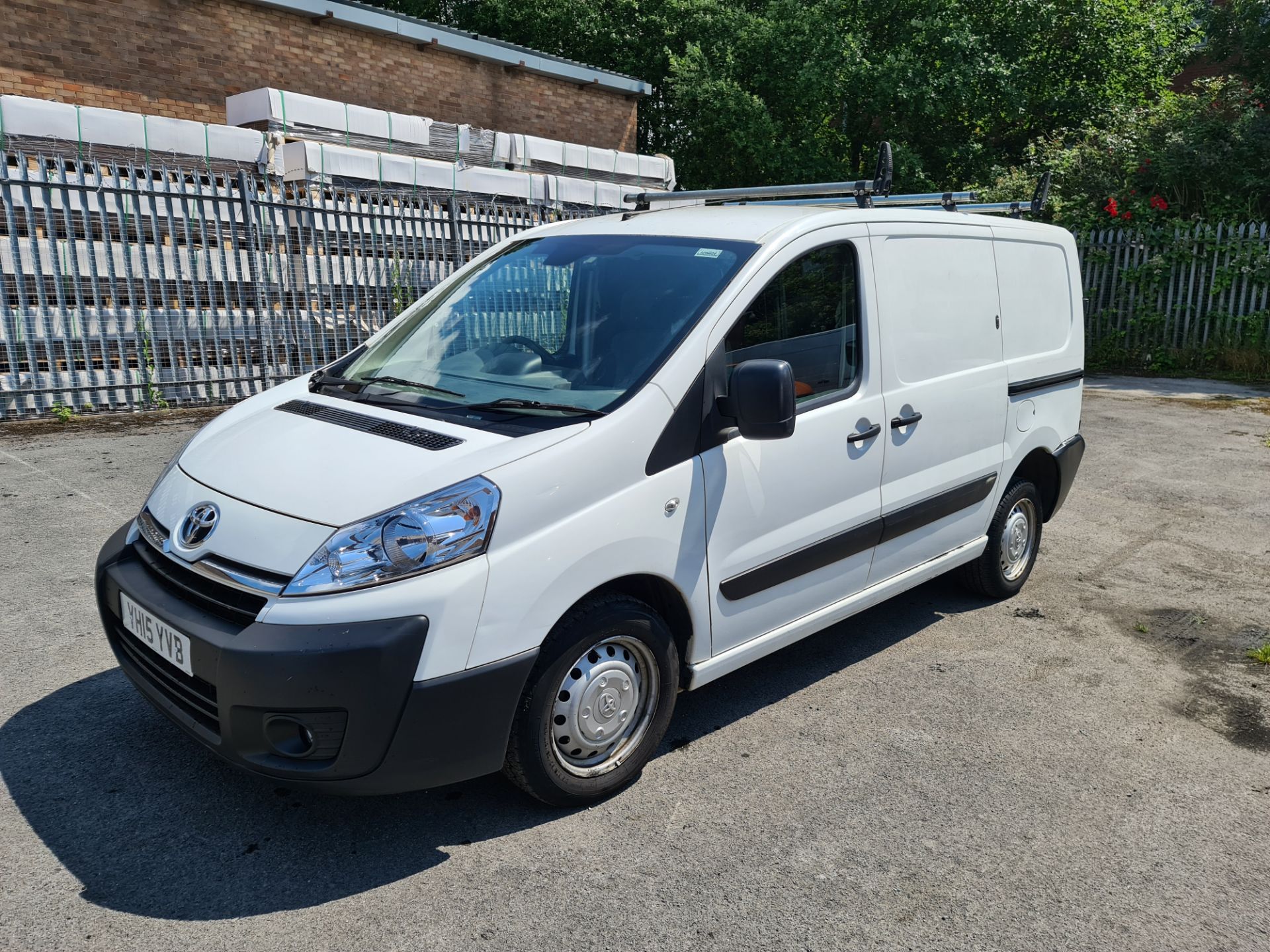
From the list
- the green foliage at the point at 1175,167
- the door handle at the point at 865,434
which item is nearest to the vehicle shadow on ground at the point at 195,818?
the door handle at the point at 865,434

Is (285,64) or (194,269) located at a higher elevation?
(285,64)

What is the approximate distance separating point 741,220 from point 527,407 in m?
1.21

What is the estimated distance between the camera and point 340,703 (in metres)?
2.54

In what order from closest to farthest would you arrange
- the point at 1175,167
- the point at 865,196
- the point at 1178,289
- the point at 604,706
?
1. the point at 604,706
2. the point at 865,196
3. the point at 1178,289
4. the point at 1175,167

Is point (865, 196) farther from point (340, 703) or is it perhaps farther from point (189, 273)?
point (189, 273)

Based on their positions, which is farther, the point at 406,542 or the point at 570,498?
the point at 570,498

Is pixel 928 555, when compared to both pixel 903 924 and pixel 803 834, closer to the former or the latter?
pixel 803 834

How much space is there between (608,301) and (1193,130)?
14926 millimetres

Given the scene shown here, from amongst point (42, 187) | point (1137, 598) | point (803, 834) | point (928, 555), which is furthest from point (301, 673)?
point (42, 187)

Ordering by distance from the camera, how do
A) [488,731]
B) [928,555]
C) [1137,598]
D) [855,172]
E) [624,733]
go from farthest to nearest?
1. [855,172]
2. [1137,598]
3. [928,555]
4. [624,733]
5. [488,731]

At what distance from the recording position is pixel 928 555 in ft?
14.3

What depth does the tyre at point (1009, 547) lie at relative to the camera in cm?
489

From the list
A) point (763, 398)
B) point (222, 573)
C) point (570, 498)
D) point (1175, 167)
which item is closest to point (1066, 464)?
point (763, 398)

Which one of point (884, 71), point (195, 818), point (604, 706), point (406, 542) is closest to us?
point (406, 542)
